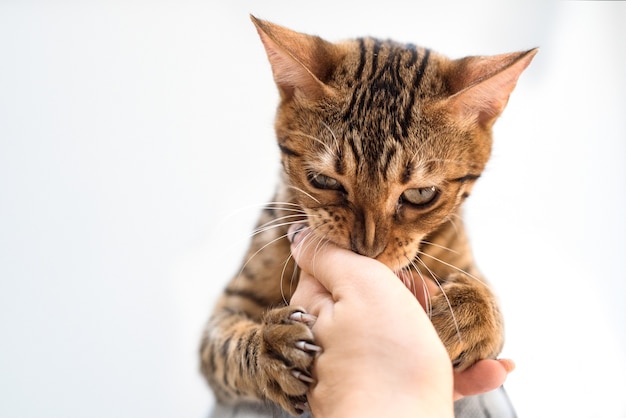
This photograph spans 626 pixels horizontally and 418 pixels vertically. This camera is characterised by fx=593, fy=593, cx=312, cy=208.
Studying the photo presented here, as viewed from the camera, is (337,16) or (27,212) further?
(337,16)

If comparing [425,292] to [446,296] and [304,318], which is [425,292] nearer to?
[446,296]

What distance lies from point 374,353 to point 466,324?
0.23m

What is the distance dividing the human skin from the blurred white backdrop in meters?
0.41

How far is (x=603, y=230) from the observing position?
1439 millimetres

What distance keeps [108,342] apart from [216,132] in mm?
520

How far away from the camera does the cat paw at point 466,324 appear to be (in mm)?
949

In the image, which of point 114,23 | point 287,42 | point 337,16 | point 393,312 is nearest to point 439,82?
point 287,42

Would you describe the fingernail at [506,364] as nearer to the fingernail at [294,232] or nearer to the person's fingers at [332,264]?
the person's fingers at [332,264]

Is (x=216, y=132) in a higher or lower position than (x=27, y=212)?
higher

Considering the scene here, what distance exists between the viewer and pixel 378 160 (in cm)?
90

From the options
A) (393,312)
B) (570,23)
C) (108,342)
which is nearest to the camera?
(393,312)

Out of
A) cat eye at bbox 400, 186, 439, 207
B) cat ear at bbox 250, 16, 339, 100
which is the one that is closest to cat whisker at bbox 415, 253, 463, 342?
cat eye at bbox 400, 186, 439, 207

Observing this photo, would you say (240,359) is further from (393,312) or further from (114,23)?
(114,23)


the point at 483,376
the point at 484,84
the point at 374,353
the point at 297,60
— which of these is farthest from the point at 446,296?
the point at 297,60
